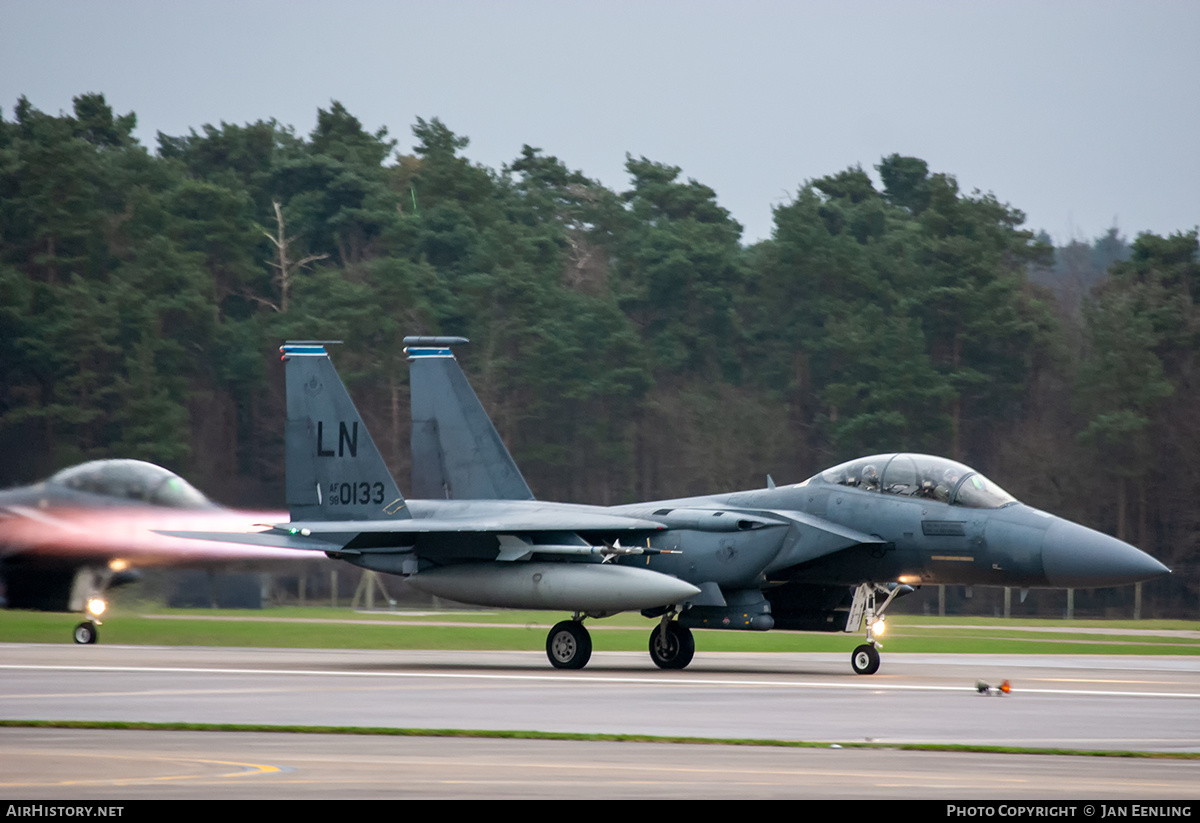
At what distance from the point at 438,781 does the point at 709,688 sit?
27.0 ft

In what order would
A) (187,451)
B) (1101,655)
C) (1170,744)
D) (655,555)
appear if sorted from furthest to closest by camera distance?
(187,451), (1101,655), (655,555), (1170,744)

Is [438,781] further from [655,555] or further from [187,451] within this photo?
[187,451]

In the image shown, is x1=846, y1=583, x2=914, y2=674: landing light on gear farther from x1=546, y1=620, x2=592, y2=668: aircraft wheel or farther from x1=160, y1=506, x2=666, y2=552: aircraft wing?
x1=546, y1=620, x2=592, y2=668: aircraft wheel

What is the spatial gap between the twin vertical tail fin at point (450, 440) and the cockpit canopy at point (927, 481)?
5.13 meters

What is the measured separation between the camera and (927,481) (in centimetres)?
1983

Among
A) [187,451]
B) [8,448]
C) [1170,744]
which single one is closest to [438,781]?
[1170,744]

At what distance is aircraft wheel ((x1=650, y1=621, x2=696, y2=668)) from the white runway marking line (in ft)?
4.88

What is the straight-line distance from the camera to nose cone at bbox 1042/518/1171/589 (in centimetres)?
1886

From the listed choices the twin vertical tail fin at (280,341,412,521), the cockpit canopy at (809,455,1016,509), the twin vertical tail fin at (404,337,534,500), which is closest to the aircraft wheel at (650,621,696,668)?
the cockpit canopy at (809,455,1016,509)

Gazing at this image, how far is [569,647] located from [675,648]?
1292mm

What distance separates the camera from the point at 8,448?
38.9 meters

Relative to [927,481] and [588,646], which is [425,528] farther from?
[927,481]

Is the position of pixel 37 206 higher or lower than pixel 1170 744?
higher

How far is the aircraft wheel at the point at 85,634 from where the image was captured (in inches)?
990
